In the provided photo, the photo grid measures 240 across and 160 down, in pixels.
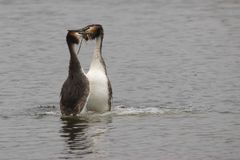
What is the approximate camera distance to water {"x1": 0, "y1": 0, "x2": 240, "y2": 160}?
16094 mm

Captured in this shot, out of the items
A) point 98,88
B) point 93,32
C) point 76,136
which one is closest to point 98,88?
point 98,88

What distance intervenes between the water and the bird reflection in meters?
0.02

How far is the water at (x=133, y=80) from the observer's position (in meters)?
16.1

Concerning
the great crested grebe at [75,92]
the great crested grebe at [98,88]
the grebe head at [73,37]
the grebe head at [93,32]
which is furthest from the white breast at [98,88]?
the grebe head at [93,32]

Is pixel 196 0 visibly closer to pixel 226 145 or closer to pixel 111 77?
pixel 111 77

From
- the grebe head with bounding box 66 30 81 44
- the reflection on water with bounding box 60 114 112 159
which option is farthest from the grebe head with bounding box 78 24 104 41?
the reflection on water with bounding box 60 114 112 159

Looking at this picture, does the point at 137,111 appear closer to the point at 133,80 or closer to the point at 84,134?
the point at 84,134

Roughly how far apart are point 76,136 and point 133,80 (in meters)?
5.39

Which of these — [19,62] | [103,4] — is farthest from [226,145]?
[103,4]

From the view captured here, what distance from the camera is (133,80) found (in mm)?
22078

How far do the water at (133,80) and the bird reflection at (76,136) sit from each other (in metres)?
0.02

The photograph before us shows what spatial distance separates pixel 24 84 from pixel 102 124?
4.27 m

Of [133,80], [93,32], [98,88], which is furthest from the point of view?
[133,80]

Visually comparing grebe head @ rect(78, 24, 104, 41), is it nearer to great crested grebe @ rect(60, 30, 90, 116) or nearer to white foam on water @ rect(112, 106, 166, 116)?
great crested grebe @ rect(60, 30, 90, 116)
